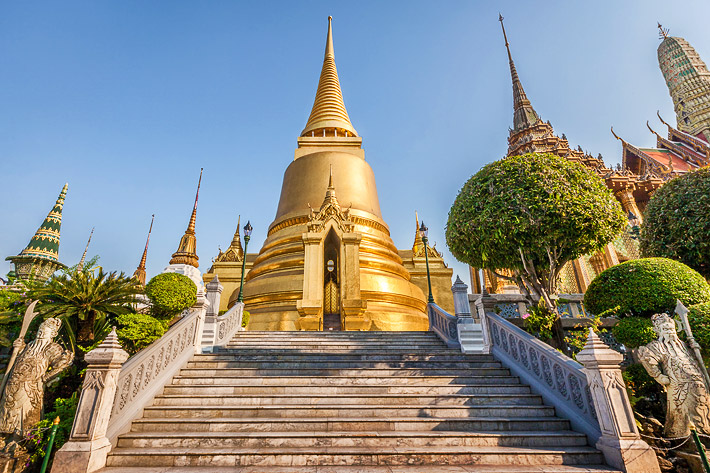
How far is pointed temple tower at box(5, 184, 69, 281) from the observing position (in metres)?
17.5

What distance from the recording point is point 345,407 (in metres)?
5.59

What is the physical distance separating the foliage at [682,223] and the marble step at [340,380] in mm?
7794

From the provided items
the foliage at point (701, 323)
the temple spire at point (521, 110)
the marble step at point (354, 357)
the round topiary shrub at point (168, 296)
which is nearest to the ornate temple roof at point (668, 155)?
the temple spire at point (521, 110)

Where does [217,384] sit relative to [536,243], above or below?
below

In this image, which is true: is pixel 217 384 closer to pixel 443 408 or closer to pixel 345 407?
pixel 345 407

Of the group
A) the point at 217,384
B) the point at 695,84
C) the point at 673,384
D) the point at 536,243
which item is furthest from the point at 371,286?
the point at 695,84

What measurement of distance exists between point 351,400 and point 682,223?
10.9 m

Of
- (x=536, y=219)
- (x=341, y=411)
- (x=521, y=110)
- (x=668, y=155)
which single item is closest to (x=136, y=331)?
(x=341, y=411)

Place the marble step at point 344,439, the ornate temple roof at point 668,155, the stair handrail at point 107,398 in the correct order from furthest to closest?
the ornate temple roof at point 668,155, the marble step at point 344,439, the stair handrail at point 107,398

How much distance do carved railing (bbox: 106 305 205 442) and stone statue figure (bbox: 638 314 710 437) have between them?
25.8ft

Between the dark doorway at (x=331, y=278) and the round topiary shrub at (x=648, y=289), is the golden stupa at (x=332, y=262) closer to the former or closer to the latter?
the dark doorway at (x=331, y=278)

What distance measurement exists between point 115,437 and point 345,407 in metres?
3.16

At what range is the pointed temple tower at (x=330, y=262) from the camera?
521 inches

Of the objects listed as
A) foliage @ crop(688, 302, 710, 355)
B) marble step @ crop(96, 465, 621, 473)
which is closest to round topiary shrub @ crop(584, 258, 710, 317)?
foliage @ crop(688, 302, 710, 355)
